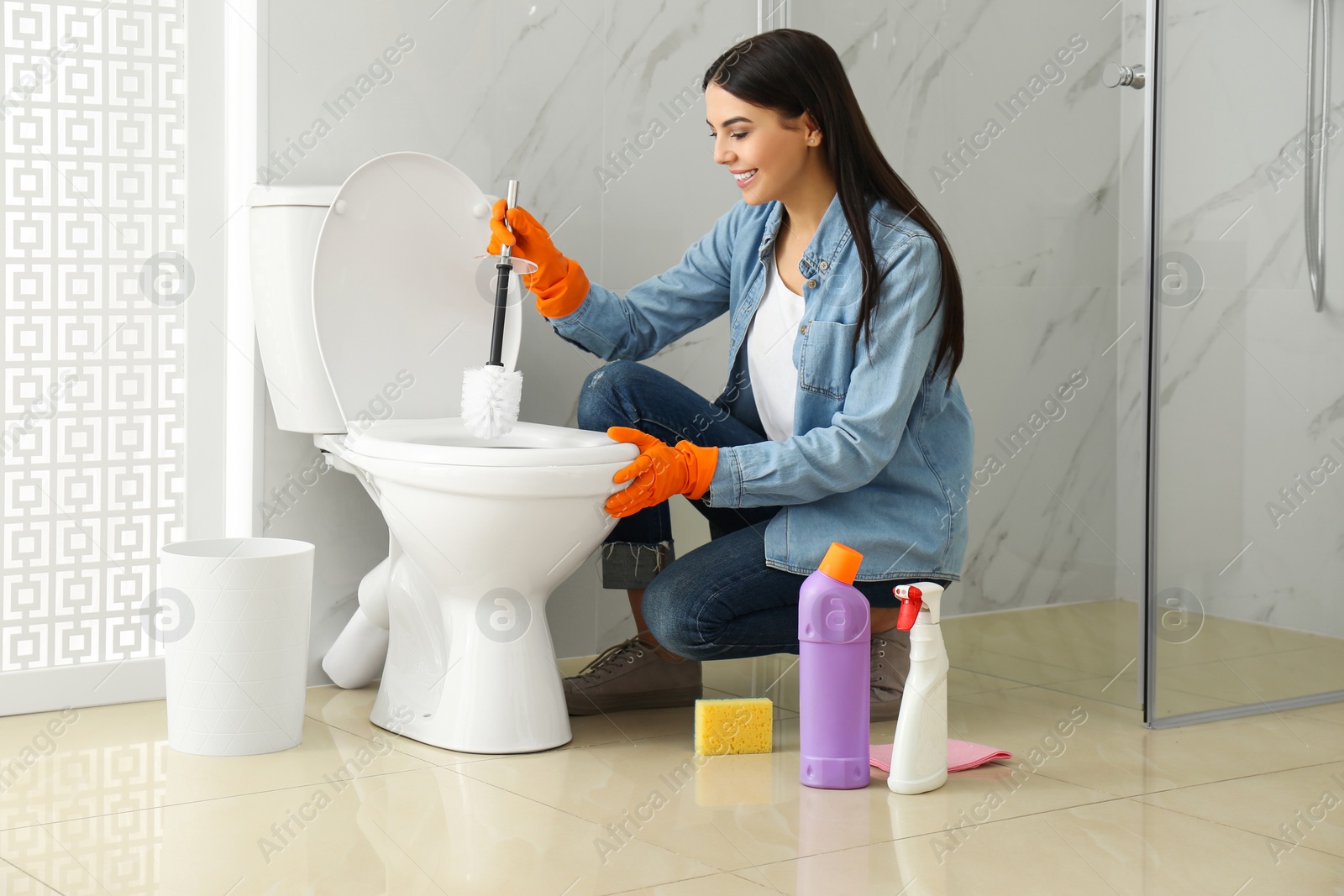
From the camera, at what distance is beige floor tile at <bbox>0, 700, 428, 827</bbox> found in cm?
135

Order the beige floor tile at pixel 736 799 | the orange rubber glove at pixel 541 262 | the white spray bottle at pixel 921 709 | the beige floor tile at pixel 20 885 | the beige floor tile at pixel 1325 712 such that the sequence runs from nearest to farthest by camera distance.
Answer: the beige floor tile at pixel 20 885 < the beige floor tile at pixel 736 799 < the white spray bottle at pixel 921 709 < the orange rubber glove at pixel 541 262 < the beige floor tile at pixel 1325 712

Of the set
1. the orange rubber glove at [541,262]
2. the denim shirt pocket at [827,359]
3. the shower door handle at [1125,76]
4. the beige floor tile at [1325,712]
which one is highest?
the shower door handle at [1125,76]

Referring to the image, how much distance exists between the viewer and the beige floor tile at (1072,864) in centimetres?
115

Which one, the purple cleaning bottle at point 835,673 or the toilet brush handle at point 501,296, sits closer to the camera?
the purple cleaning bottle at point 835,673

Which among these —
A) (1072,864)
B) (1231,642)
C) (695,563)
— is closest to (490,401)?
(695,563)

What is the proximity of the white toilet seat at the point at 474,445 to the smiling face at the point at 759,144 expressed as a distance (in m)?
0.38

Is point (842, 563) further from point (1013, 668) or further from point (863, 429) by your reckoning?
point (1013, 668)

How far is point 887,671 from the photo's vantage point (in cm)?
173

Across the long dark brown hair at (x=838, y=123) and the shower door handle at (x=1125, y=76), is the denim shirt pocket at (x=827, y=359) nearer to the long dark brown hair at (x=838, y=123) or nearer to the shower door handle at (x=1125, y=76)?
the long dark brown hair at (x=838, y=123)

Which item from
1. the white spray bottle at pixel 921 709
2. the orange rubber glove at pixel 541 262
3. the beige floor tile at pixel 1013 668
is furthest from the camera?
the beige floor tile at pixel 1013 668

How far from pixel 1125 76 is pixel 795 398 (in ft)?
2.03

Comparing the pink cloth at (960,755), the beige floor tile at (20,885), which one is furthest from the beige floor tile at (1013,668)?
the beige floor tile at (20,885)

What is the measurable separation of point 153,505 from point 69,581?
0.48ft

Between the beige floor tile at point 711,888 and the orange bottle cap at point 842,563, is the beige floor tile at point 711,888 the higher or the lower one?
the lower one
